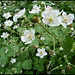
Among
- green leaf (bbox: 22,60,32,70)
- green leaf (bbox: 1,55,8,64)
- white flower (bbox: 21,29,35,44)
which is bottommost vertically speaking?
green leaf (bbox: 22,60,32,70)

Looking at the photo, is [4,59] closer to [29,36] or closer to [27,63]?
[27,63]

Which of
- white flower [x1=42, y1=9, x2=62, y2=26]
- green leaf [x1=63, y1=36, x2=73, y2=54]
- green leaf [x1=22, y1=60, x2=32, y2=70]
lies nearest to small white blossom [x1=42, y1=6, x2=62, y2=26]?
white flower [x1=42, y1=9, x2=62, y2=26]

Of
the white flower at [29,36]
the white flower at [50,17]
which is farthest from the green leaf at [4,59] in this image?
the white flower at [50,17]

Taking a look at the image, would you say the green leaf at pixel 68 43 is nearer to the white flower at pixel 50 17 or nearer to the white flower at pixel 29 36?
the white flower at pixel 50 17

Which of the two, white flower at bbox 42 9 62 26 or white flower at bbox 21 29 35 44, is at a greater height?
white flower at bbox 42 9 62 26

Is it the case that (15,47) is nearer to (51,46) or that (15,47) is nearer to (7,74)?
(7,74)

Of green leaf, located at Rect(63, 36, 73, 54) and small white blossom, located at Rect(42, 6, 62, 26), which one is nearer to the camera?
green leaf, located at Rect(63, 36, 73, 54)

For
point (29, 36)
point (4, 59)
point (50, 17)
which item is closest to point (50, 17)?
point (50, 17)

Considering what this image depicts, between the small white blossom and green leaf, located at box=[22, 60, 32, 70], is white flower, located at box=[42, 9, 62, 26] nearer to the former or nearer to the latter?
the small white blossom

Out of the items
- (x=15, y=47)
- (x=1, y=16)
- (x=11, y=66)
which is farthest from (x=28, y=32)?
(x=1, y=16)

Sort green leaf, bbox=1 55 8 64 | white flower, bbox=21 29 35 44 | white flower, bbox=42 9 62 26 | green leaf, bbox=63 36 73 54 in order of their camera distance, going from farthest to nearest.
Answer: green leaf, bbox=1 55 8 64
white flower, bbox=21 29 35 44
white flower, bbox=42 9 62 26
green leaf, bbox=63 36 73 54

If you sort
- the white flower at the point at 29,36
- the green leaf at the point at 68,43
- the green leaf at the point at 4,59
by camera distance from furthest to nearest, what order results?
the green leaf at the point at 4,59
the white flower at the point at 29,36
the green leaf at the point at 68,43
